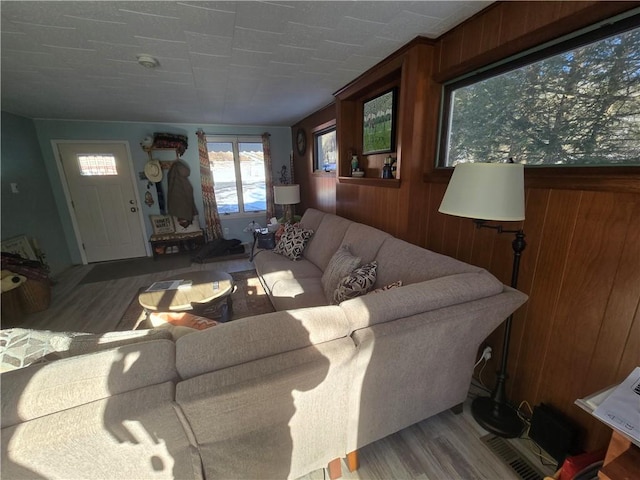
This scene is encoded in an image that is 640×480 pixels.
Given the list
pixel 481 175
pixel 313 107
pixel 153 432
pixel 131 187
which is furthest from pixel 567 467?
pixel 131 187

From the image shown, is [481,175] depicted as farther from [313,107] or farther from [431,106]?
[313,107]

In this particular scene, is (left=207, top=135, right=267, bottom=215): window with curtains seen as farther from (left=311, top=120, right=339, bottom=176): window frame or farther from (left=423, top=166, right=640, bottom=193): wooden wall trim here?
(left=423, top=166, right=640, bottom=193): wooden wall trim

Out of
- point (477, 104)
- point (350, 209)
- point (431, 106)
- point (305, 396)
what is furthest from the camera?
point (350, 209)

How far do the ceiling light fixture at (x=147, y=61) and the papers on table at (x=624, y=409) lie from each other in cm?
297

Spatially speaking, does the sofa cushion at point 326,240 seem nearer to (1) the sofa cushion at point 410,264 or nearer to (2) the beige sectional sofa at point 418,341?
(1) the sofa cushion at point 410,264

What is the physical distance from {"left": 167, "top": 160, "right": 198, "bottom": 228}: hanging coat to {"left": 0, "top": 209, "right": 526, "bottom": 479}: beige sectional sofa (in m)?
4.06

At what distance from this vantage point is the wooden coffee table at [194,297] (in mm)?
2113

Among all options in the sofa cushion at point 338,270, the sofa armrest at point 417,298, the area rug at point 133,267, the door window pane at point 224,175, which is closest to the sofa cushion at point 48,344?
the sofa armrest at point 417,298

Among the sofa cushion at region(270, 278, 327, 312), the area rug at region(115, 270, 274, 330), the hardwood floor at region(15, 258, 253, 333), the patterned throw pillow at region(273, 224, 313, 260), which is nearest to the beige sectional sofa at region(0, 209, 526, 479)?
the sofa cushion at region(270, 278, 327, 312)

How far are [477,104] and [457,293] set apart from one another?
1.29m

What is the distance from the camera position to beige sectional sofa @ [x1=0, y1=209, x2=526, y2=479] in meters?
0.70

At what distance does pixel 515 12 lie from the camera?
133cm

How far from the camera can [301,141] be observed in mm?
4516

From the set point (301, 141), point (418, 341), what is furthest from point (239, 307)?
point (301, 141)
